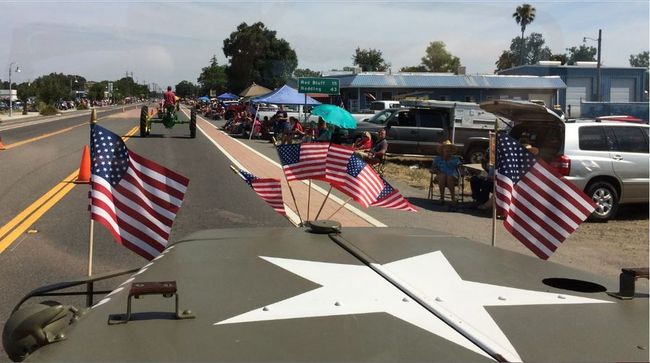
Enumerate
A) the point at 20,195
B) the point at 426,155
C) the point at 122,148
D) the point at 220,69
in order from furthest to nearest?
the point at 220,69
the point at 426,155
the point at 20,195
the point at 122,148

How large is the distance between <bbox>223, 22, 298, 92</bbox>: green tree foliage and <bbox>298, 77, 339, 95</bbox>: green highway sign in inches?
2009

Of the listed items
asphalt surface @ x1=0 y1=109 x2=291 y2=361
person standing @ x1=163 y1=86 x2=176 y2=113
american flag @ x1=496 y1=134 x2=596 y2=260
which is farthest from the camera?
person standing @ x1=163 y1=86 x2=176 y2=113

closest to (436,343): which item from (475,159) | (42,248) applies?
(42,248)

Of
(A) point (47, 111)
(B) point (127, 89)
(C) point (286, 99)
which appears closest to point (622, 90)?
(C) point (286, 99)

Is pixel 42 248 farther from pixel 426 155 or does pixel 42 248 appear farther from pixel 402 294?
pixel 426 155

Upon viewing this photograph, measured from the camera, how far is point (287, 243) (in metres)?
3.05

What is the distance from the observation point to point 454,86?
50.0 meters

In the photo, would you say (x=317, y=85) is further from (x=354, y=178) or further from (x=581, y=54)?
(x=581, y=54)

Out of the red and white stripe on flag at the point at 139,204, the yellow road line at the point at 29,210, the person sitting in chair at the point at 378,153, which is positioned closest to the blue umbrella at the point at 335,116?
the person sitting in chair at the point at 378,153

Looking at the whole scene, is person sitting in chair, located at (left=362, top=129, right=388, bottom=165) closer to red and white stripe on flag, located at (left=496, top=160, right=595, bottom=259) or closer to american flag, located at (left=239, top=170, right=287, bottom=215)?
american flag, located at (left=239, top=170, right=287, bottom=215)

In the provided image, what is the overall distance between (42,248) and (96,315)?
20.0 feet

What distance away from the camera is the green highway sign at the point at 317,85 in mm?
25844

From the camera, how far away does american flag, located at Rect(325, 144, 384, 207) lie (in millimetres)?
4988

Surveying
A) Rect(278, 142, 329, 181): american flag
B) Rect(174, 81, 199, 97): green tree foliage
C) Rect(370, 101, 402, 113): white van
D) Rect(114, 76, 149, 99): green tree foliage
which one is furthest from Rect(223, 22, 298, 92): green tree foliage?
Answer: Rect(174, 81, 199, 97): green tree foliage
